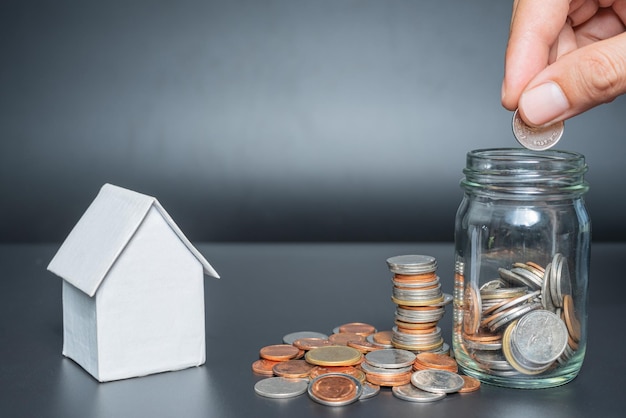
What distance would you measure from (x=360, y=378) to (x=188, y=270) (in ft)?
1.34

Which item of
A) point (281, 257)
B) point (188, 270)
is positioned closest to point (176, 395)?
point (188, 270)

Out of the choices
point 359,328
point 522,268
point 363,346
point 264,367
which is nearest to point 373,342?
point 363,346

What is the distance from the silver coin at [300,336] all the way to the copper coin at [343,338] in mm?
21

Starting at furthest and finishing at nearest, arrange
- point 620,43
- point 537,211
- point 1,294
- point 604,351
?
point 1,294
point 604,351
point 537,211
point 620,43

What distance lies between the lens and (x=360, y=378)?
2.04 meters

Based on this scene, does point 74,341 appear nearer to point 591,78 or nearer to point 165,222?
point 165,222

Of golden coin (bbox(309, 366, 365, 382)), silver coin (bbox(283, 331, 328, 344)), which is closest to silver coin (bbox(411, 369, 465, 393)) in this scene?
golden coin (bbox(309, 366, 365, 382))

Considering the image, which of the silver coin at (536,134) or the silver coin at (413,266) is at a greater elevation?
the silver coin at (536,134)

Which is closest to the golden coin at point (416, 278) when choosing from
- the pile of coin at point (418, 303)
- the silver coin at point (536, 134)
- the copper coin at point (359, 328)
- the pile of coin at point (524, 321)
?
the pile of coin at point (418, 303)

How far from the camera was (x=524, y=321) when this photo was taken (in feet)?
6.46

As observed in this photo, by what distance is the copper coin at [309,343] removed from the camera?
224 cm

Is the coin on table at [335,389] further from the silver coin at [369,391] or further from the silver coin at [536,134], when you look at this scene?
the silver coin at [536,134]

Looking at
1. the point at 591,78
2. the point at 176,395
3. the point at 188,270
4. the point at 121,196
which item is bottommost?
the point at 176,395

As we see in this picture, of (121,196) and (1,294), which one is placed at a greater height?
(121,196)
